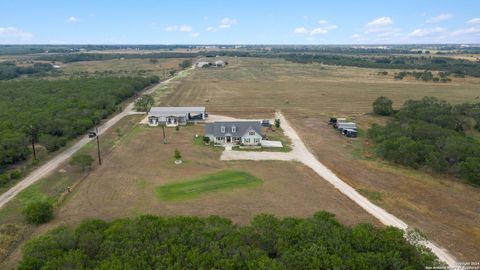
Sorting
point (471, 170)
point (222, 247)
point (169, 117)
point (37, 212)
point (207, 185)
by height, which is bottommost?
point (207, 185)

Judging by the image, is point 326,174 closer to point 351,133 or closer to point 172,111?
point 351,133

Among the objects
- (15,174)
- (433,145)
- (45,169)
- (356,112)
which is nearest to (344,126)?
(433,145)

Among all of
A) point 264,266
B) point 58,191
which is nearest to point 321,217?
point 264,266

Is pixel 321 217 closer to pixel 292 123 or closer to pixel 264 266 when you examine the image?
pixel 264 266

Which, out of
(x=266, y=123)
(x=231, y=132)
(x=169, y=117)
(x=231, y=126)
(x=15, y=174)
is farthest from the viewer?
(x=169, y=117)

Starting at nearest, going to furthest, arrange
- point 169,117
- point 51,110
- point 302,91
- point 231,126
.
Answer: point 231,126
point 51,110
point 169,117
point 302,91

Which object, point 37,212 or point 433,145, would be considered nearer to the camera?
point 37,212
